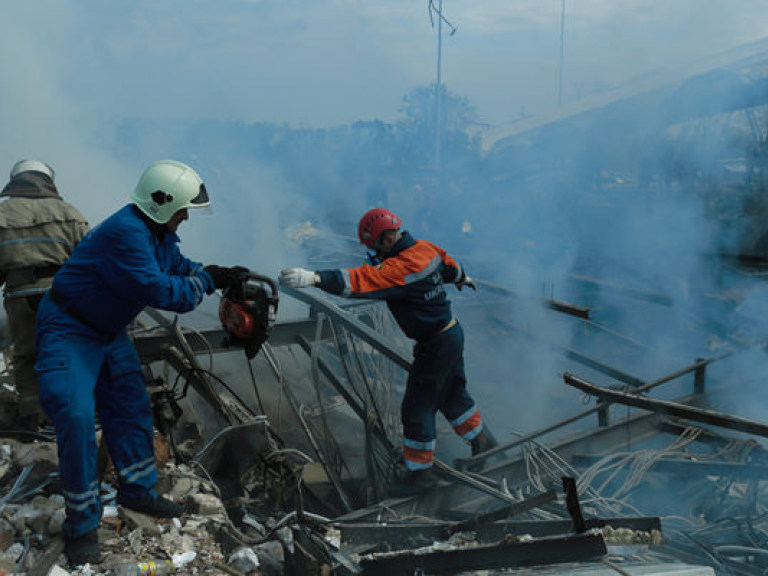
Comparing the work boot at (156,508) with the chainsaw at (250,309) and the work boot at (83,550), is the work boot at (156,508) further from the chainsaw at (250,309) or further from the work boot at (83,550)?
the chainsaw at (250,309)

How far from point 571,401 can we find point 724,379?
63.2 inches

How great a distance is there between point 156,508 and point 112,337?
855mm

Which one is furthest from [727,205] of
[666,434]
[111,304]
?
[111,304]

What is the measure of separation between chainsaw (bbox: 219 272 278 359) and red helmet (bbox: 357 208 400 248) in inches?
39.5

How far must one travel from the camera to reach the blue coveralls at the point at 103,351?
2.71 meters

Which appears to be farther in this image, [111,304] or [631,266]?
[631,266]

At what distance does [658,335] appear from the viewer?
7.99m

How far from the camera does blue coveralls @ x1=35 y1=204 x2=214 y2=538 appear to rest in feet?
8.88

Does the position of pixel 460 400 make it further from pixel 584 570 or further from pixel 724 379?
pixel 724 379

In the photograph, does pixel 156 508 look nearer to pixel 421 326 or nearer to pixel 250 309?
pixel 250 309

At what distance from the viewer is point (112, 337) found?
9.86ft

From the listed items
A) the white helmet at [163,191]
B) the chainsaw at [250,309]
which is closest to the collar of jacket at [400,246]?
the chainsaw at [250,309]

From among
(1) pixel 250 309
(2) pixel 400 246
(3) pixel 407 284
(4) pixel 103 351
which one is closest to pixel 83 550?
(4) pixel 103 351

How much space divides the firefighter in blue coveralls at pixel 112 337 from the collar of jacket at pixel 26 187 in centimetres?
119
